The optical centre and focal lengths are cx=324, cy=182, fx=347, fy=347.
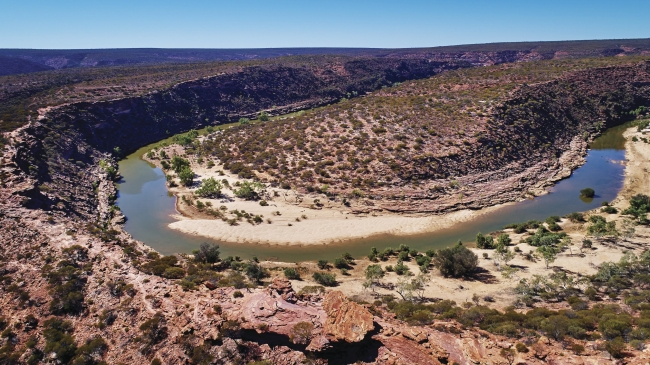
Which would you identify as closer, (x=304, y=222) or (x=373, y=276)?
(x=373, y=276)

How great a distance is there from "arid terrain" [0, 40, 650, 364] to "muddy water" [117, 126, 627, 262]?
4.61 feet

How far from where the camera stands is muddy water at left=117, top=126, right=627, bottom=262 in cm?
3331

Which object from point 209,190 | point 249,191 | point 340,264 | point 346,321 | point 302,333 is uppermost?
point 346,321

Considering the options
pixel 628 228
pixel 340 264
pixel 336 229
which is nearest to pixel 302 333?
pixel 340 264

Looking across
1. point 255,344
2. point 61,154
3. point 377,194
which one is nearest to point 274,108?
point 61,154

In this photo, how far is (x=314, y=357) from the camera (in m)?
14.7

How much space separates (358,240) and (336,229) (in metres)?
2.70

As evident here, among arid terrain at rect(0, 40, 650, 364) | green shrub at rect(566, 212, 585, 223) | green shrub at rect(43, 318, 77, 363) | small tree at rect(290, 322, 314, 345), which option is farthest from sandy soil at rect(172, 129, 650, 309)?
green shrub at rect(43, 318, 77, 363)

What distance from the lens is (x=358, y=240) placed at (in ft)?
113

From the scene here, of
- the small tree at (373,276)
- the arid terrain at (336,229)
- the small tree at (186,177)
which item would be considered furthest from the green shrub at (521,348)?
the small tree at (186,177)

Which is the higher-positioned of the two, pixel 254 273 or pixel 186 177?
pixel 186 177

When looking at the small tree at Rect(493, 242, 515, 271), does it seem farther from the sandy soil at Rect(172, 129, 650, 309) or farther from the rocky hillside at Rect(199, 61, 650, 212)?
the rocky hillside at Rect(199, 61, 650, 212)

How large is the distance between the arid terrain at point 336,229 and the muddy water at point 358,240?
4.61 ft

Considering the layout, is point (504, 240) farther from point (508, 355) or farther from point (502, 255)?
point (508, 355)
